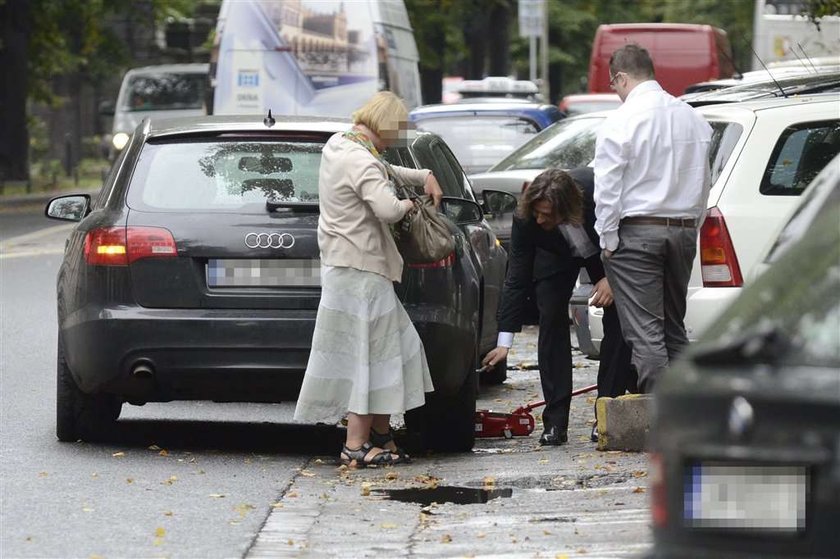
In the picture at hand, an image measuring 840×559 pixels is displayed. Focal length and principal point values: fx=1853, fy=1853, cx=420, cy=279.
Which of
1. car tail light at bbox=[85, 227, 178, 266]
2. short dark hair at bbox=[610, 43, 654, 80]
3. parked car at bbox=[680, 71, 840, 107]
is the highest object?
short dark hair at bbox=[610, 43, 654, 80]

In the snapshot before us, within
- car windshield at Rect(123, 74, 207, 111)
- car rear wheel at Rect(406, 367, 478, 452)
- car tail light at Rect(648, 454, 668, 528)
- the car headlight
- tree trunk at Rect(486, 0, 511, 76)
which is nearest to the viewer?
car tail light at Rect(648, 454, 668, 528)

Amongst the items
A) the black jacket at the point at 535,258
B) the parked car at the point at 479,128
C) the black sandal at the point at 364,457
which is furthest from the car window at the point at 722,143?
the parked car at the point at 479,128

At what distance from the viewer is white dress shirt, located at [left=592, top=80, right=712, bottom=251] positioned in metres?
8.11

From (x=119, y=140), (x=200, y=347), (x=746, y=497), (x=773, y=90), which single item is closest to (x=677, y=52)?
(x=119, y=140)

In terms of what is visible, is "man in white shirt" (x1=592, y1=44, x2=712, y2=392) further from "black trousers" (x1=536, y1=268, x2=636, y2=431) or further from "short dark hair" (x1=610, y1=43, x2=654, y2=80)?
"black trousers" (x1=536, y1=268, x2=636, y2=431)

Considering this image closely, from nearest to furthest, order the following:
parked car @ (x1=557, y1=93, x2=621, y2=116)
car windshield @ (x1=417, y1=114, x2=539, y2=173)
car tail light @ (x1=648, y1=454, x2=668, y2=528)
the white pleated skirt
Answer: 1. car tail light @ (x1=648, y1=454, x2=668, y2=528)
2. the white pleated skirt
3. car windshield @ (x1=417, y1=114, x2=539, y2=173)
4. parked car @ (x1=557, y1=93, x2=621, y2=116)

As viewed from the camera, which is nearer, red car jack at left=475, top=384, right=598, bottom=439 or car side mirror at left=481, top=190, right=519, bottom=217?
red car jack at left=475, top=384, right=598, bottom=439

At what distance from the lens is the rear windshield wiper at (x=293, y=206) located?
27.1ft

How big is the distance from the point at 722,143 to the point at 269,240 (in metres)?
2.43

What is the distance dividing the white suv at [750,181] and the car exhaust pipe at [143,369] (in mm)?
2594

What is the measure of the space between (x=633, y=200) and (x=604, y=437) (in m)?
1.13

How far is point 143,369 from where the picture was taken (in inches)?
321

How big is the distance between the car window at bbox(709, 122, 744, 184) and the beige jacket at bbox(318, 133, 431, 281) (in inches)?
75.5

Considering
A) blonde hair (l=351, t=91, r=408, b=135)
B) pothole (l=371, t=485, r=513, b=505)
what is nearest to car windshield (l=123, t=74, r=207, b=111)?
blonde hair (l=351, t=91, r=408, b=135)
